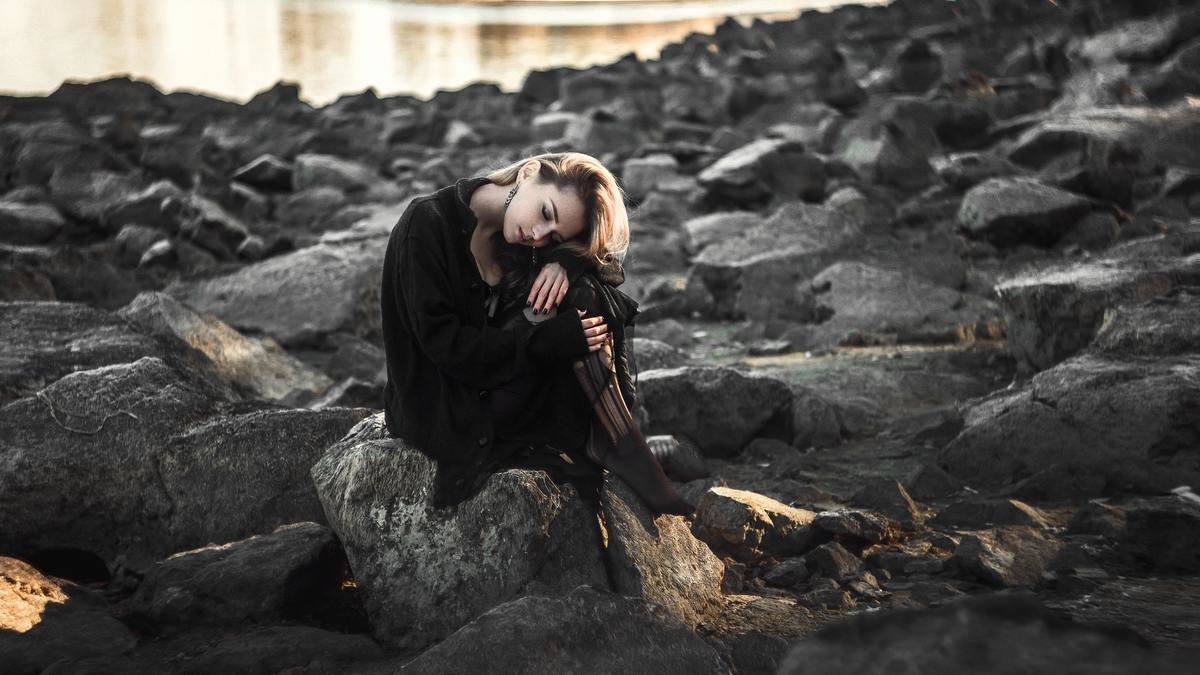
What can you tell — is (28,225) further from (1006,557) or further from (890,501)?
(1006,557)

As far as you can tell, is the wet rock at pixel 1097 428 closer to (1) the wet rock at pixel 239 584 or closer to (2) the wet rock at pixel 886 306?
(2) the wet rock at pixel 886 306

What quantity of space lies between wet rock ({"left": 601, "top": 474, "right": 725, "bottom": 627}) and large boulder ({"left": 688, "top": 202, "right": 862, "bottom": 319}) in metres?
3.92

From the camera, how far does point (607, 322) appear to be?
3340 mm

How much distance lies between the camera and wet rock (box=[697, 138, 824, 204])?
962 cm

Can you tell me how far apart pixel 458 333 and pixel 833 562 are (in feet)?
4.38

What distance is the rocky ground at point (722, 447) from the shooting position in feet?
10.1

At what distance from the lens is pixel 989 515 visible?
3951mm

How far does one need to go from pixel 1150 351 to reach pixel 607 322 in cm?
256

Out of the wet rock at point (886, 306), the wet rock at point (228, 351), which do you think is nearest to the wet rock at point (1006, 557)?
the wet rock at point (886, 306)

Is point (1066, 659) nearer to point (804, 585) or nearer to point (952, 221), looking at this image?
point (804, 585)

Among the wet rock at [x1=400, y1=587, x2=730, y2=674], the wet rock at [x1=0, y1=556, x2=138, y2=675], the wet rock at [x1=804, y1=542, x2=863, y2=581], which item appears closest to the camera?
the wet rock at [x1=400, y1=587, x2=730, y2=674]

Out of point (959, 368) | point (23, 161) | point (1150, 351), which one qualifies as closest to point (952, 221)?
point (959, 368)

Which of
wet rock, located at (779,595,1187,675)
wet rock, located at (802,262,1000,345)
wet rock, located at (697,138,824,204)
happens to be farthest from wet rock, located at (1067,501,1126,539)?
wet rock, located at (697,138,824,204)

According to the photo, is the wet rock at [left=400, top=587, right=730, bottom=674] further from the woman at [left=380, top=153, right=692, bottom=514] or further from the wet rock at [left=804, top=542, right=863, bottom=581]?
the wet rock at [left=804, top=542, right=863, bottom=581]
